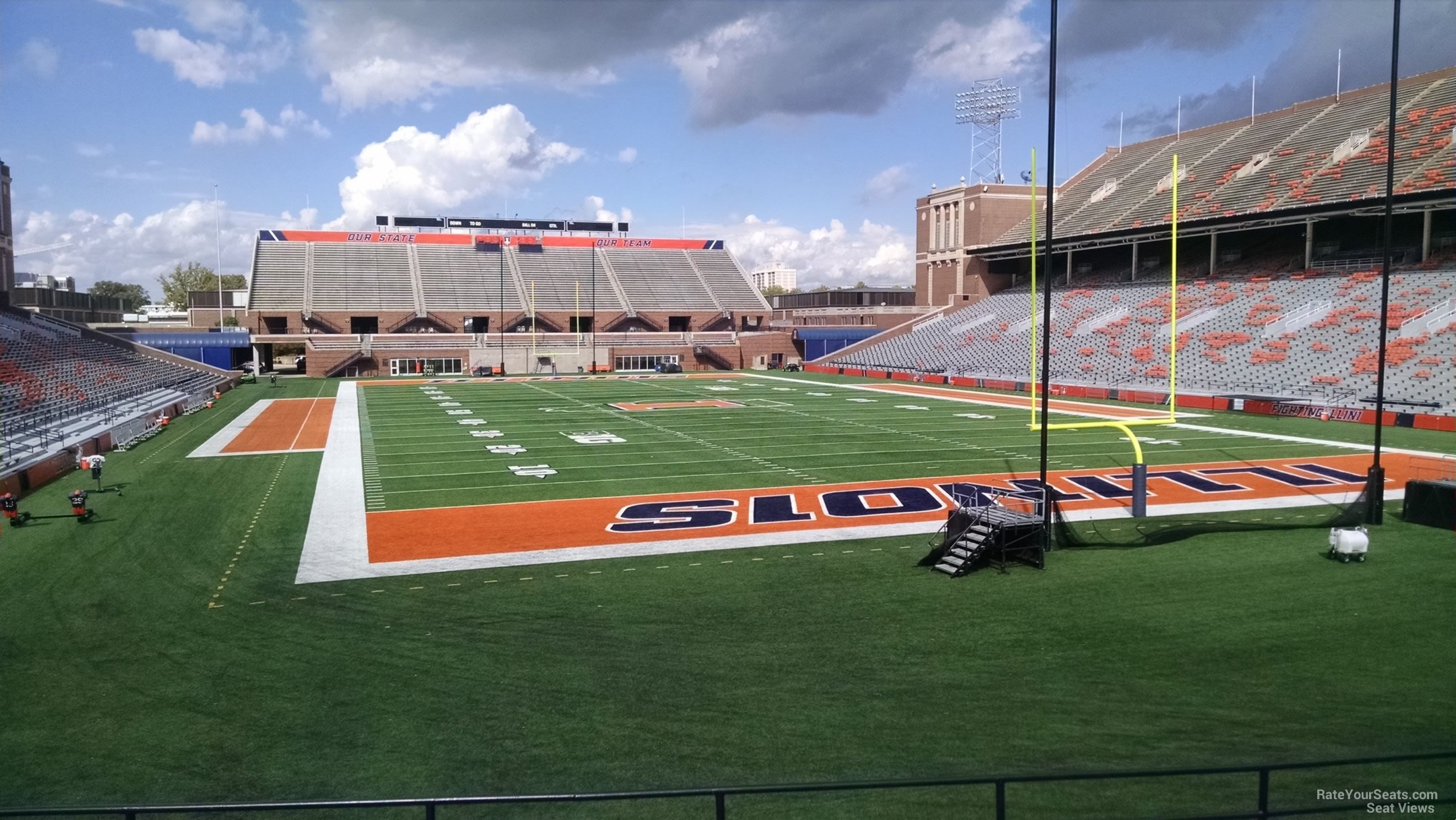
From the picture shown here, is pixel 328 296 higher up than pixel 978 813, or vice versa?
pixel 328 296

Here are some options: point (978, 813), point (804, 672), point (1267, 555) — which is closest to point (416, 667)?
point (804, 672)

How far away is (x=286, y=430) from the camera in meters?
31.8

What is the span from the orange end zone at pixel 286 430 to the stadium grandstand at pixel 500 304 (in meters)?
23.7

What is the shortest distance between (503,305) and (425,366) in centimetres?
1040

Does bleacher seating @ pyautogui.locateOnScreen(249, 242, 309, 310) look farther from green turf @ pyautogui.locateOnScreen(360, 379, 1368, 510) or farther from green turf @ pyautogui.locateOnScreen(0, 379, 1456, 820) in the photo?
green turf @ pyautogui.locateOnScreen(0, 379, 1456, 820)

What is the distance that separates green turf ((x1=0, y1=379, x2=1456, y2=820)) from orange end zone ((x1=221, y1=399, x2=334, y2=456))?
12350mm

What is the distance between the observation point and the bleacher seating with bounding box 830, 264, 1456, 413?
34938 millimetres

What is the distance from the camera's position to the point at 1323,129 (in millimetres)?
50906

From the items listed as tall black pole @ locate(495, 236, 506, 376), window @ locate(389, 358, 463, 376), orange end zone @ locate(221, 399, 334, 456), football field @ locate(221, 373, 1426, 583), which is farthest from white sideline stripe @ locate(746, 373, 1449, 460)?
window @ locate(389, 358, 463, 376)

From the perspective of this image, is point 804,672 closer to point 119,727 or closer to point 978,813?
point 978,813

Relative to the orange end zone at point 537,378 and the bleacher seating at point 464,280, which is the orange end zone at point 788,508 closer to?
the orange end zone at point 537,378

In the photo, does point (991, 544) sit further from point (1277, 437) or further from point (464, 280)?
point (464, 280)

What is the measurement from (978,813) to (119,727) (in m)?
7.26

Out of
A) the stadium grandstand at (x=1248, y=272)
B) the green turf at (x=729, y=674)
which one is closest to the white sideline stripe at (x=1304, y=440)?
the stadium grandstand at (x=1248, y=272)
